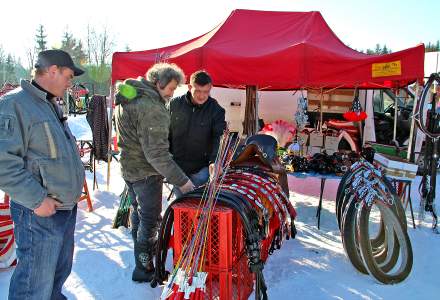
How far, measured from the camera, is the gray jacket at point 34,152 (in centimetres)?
168

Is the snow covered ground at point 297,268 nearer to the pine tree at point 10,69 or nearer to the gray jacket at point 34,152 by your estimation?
the gray jacket at point 34,152

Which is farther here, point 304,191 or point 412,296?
point 304,191

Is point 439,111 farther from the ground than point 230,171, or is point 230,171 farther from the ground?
point 439,111

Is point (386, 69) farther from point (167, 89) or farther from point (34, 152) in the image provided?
point (34, 152)

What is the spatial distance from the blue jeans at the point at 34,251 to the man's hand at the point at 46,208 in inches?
2.9

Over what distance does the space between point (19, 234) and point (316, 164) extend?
141 inches

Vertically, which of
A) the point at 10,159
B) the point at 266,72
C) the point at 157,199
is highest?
the point at 266,72

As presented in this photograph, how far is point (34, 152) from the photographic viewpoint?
1790 mm

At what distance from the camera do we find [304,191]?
6125mm

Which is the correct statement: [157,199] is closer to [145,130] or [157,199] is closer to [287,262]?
[145,130]

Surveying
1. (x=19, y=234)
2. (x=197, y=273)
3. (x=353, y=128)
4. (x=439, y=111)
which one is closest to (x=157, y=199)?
(x=197, y=273)

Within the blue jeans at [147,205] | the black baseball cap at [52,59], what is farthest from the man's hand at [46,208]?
the blue jeans at [147,205]

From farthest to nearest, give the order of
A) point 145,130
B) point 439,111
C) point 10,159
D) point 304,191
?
point 304,191 < point 439,111 < point 145,130 < point 10,159

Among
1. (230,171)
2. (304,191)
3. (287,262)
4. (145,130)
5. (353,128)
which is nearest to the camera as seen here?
(145,130)
